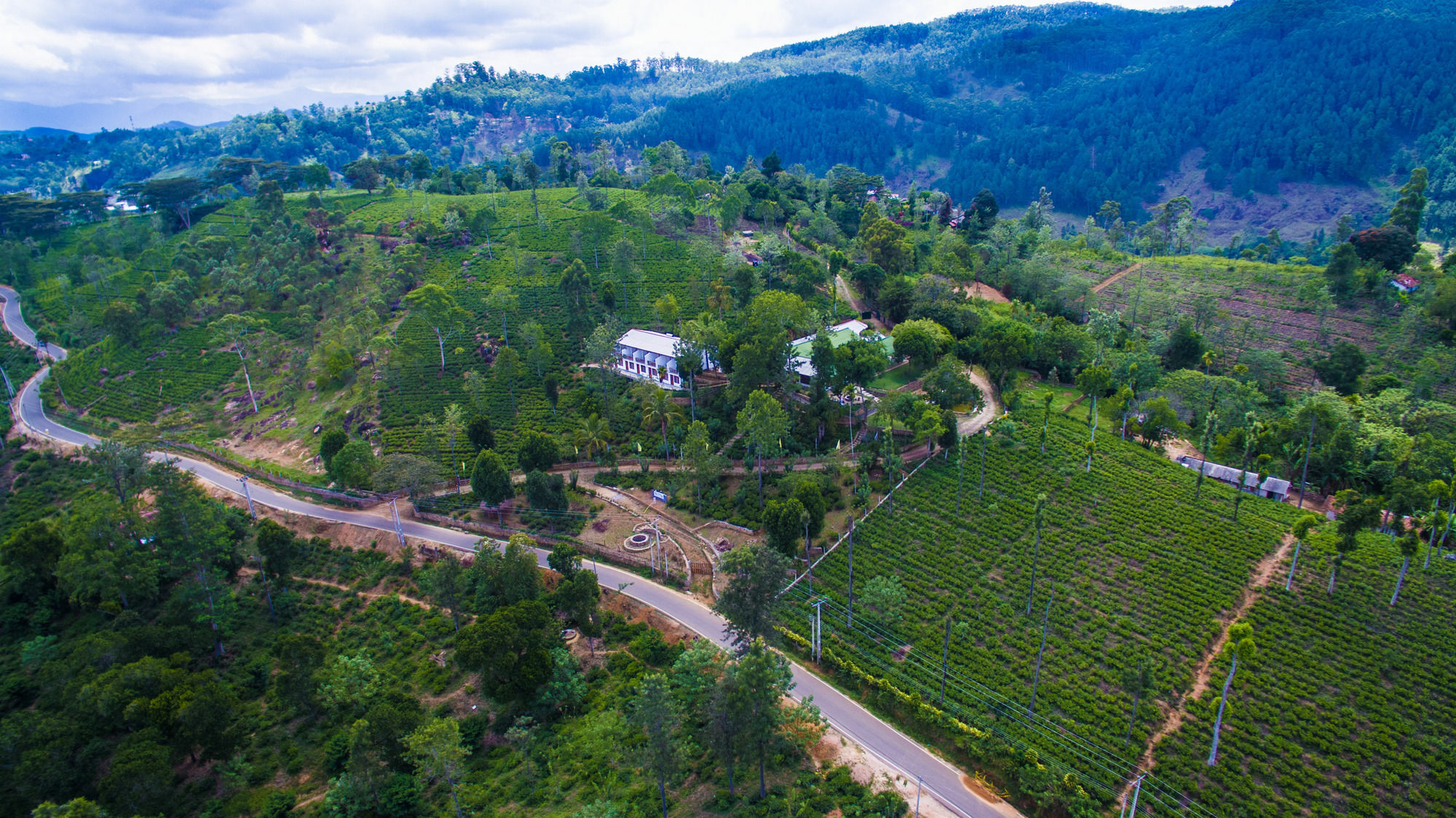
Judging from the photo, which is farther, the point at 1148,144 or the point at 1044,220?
the point at 1148,144

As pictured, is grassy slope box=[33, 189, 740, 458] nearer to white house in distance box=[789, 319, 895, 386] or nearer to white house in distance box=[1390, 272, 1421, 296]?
white house in distance box=[789, 319, 895, 386]

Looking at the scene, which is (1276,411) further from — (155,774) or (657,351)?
(155,774)

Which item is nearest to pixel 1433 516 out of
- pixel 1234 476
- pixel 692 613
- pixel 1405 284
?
pixel 1234 476

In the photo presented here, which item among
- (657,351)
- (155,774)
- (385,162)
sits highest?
(385,162)

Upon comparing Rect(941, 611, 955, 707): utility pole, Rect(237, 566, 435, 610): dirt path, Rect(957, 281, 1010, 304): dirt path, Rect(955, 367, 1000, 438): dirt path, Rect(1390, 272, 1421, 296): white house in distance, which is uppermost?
Rect(1390, 272, 1421, 296): white house in distance

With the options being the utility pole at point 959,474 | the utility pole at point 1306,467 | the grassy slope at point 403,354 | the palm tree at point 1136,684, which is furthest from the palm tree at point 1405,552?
the grassy slope at point 403,354

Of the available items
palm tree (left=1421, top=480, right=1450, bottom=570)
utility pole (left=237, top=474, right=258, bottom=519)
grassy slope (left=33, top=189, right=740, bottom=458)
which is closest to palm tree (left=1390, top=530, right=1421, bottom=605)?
palm tree (left=1421, top=480, right=1450, bottom=570)

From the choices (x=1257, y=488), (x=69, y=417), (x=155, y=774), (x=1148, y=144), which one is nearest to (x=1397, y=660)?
(x=1257, y=488)

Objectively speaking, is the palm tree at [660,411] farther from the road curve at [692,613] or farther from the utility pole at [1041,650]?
the utility pole at [1041,650]
